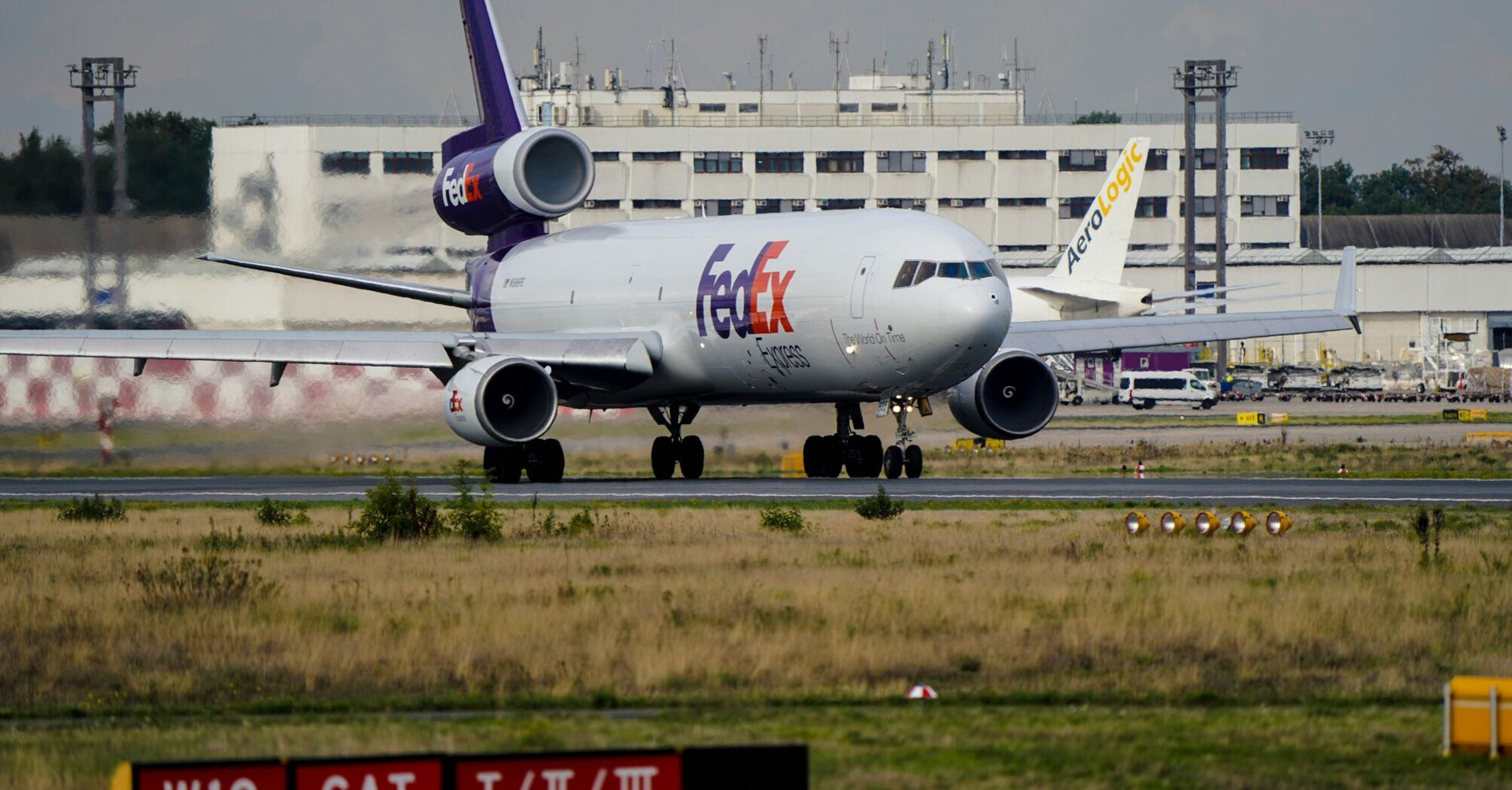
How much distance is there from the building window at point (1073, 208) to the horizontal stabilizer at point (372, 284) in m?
75.3

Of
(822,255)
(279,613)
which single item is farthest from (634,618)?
(822,255)

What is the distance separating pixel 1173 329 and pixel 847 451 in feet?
24.4

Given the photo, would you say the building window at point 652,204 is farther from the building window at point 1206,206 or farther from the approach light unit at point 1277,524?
the approach light unit at point 1277,524

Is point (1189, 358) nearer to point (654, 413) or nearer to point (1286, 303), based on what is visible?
point (1286, 303)

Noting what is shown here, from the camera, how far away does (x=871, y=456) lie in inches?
1501

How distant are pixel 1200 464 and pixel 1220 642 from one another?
28988 mm

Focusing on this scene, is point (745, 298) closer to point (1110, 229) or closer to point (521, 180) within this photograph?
point (521, 180)

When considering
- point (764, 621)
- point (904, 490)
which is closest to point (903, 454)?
point (904, 490)

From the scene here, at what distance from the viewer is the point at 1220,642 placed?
617 inches

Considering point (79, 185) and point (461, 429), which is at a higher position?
point (79, 185)

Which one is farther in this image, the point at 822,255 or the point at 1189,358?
the point at 1189,358

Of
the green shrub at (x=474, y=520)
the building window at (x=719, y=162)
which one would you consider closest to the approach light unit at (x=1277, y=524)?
the green shrub at (x=474, y=520)

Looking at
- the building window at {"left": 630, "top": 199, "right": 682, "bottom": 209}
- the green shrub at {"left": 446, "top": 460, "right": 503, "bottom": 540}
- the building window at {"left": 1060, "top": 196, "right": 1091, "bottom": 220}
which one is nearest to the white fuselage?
the green shrub at {"left": 446, "top": 460, "right": 503, "bottom": 540}

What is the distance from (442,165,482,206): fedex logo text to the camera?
44.1 meters
